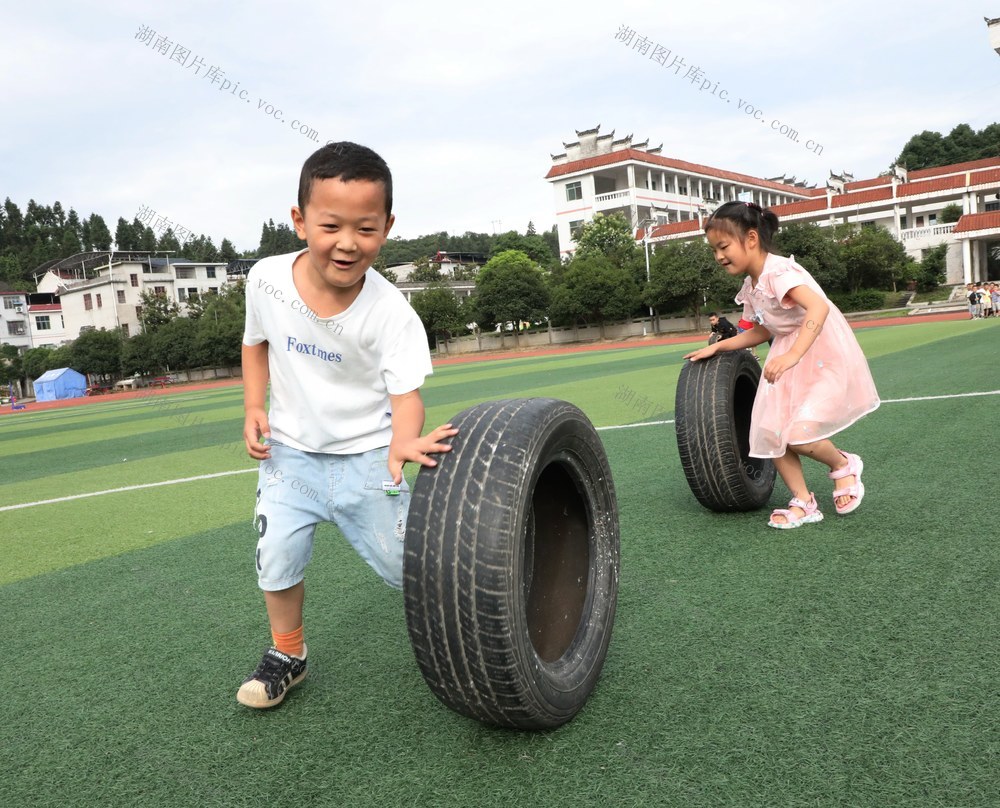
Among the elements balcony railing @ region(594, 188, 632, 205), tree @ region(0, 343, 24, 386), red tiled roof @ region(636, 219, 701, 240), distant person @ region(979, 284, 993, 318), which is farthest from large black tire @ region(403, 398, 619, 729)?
balcony railing @ region(594, 188, 632, 205)

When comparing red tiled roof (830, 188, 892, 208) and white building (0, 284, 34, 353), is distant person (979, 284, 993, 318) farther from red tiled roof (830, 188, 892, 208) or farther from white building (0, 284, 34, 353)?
white building (0, 284, 34, 353)

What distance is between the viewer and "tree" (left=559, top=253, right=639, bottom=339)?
46.0m

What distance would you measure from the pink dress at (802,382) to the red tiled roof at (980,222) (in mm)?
49087

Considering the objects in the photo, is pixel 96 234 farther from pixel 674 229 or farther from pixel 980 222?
pixel 980 222

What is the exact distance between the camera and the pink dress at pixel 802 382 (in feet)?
13.0

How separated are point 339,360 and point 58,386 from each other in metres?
54.5

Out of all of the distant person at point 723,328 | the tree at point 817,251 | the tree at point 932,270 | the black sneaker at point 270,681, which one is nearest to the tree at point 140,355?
the tree at point 817,251

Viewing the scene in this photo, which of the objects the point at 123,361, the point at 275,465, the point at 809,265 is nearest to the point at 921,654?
the point at 275,465

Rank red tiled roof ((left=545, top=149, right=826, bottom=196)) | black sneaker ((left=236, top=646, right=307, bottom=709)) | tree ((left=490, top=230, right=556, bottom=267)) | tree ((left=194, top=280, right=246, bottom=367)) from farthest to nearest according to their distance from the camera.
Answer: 1. tree ((left=490, top=230, right=556, bottom=267))
2. red tiled roof ((left=545, top=149, right=826, bottom=196))
3. tree ((left=194, top=280, right=246, bottom=367))
4. black sneaker ((left=236, top=646, right=307, bottom=709))

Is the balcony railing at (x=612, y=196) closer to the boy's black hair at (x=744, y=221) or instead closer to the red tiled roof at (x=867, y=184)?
the red tiled roof at (x=867, y=184)

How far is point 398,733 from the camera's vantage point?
2238mm

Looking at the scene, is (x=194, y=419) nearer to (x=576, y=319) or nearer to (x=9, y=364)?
(x=576, y=319)

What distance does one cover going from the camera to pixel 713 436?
4137 millimetres

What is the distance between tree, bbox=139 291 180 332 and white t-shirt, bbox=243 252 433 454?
67.2 m
